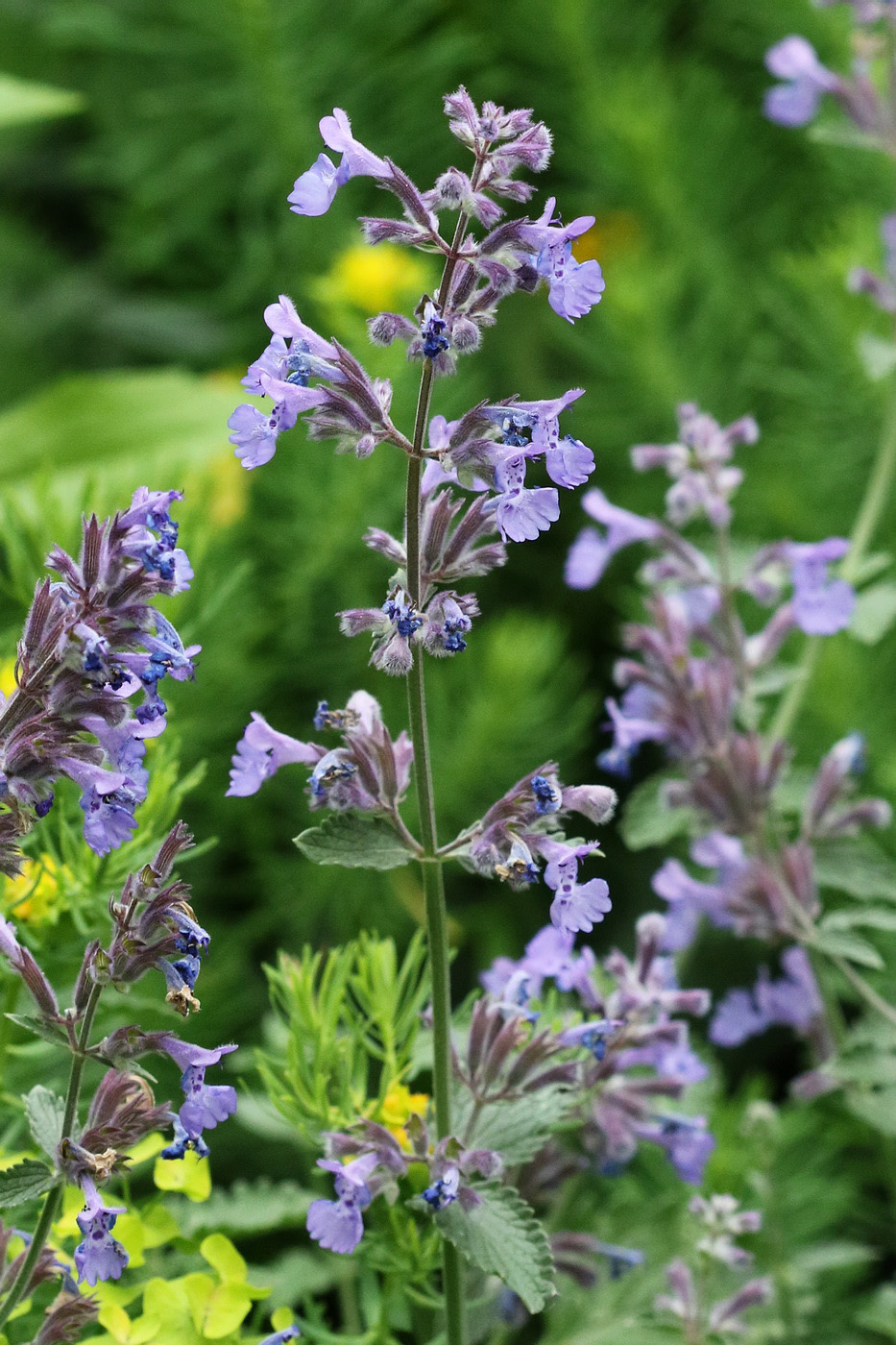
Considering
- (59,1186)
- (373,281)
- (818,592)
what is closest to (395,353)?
(373,281)

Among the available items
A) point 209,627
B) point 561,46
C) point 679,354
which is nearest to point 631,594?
point 679,354

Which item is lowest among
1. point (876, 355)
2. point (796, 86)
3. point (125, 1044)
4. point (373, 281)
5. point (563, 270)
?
point (125, 1044)

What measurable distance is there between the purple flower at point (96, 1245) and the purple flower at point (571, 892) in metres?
0.17

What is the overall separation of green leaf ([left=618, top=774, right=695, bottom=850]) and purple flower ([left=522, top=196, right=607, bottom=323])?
1.21ft

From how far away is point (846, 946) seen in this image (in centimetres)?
72

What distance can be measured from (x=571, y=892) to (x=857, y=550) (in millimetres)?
545

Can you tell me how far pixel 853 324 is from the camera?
1162 mm

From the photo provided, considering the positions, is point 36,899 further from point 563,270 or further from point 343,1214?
point 563,270

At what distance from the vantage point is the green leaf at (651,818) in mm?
785

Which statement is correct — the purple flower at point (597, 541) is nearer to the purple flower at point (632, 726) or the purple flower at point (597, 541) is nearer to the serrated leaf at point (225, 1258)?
the purple flower at point (632, 726)

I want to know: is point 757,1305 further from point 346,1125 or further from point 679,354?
point 679,354

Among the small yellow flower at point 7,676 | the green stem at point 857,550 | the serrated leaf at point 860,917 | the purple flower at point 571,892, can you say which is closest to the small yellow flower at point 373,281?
the green stem at point 857,550

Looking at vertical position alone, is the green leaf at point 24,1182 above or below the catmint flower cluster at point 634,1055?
below

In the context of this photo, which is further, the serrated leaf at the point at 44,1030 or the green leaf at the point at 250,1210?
the green leaf at the point at 250,1210
